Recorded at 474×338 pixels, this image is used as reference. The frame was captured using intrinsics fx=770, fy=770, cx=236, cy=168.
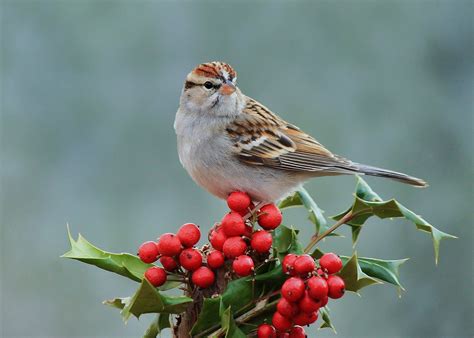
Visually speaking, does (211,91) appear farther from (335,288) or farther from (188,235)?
(335,288)

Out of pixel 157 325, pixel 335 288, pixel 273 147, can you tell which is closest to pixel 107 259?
pixel 157 325

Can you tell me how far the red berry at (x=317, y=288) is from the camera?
66.7 inches

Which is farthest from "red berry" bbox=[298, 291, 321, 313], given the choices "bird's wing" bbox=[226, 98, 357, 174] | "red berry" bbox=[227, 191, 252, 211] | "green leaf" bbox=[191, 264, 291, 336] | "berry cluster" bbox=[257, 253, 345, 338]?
"bird's wing" bbox=[226, 98, 357, 174]

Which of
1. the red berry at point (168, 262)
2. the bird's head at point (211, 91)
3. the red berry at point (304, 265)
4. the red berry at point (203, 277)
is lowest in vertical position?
the red berry at point (203, 277)

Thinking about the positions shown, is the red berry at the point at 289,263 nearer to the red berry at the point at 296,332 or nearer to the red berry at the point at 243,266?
the red berry at the point at 243,266

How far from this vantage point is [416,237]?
4121mm

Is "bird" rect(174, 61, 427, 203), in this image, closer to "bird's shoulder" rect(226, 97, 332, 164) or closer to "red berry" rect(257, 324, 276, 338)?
"bird's shoulder" rect(226, 97, 332, 164)

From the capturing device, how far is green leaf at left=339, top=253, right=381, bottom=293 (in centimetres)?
175

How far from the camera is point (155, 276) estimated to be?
6.09 ft

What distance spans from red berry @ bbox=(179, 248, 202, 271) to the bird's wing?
101cm

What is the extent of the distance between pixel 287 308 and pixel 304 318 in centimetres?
7

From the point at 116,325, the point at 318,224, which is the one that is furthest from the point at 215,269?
the point at 116,325

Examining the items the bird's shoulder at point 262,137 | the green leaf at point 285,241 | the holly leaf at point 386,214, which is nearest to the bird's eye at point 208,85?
the bird's shoulder at point 262,137

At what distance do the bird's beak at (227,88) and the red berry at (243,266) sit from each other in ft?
3.88
